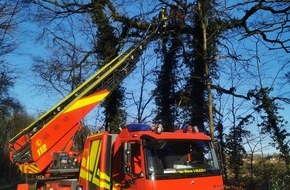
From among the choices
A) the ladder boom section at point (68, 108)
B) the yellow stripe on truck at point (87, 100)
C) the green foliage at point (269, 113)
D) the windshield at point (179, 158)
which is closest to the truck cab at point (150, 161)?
the windshield at point (179, 158)

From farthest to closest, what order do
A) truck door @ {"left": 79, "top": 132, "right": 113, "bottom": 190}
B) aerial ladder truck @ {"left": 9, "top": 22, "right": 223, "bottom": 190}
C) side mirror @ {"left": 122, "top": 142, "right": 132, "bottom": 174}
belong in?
truck door @ {"left": 79, "top": 132, "right": 113, "bottom": 190} → aerial ladder truck @ {"left": 9, "top": 22, "right": 223, "bottom": 190} → side mirror @ {"left": 122, "top": 142, "right": 132, "bottom": 174}

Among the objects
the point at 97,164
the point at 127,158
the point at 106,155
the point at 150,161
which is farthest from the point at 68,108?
the point at 150,161

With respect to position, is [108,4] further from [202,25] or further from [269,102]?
[269,102]

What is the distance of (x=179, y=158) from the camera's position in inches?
367

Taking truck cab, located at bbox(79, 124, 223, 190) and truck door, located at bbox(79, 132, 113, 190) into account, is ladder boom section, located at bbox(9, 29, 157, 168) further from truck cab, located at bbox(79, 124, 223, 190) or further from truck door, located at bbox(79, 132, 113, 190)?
truck cab, located at bbox(79, 124, 223, 190)

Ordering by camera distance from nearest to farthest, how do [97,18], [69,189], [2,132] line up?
[69,189], [97,18], [2,132]

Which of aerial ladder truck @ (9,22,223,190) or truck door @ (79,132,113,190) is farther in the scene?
truck door @ (79,132,113,190)

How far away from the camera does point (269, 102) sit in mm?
21609

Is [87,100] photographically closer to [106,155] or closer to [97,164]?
[97,164]

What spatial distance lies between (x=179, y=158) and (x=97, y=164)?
1916 millimetres

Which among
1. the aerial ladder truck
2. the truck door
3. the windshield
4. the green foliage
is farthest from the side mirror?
the green foliage

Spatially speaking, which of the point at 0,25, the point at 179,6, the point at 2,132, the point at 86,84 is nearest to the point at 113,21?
the point at 179,6

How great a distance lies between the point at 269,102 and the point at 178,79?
4.78 metres

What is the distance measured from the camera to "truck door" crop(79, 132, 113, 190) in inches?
372
